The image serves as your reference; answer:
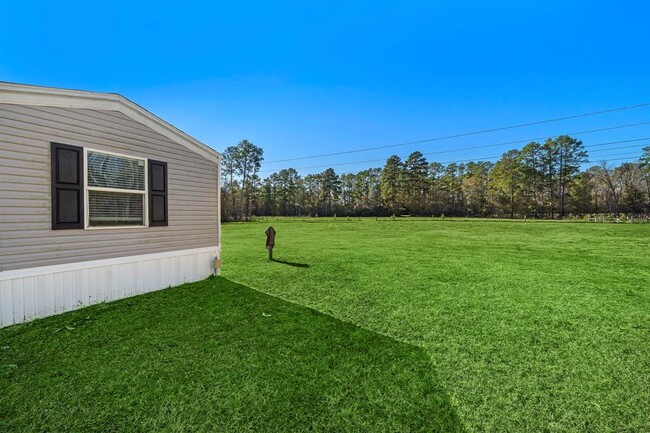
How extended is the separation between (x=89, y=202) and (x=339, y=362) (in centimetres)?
437

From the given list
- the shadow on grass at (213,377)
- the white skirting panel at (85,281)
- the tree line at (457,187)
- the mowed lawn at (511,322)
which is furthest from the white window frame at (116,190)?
the tree line at (457,187)

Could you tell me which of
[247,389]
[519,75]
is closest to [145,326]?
[247,389]

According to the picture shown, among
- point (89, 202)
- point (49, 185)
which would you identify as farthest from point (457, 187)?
point (49, 185)

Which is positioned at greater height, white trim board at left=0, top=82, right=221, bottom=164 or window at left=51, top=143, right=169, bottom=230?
white trim board at left=0, top=82, right=221, bottom=164

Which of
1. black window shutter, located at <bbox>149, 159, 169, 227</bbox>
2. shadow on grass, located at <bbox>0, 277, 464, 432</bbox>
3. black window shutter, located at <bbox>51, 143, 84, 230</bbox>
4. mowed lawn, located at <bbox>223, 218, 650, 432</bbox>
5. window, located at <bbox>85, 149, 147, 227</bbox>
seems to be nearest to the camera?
shadow on grass, located at <bbox>0, 277, 464, 432</bbox>

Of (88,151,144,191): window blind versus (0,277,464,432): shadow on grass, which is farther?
(88,151,144,191): window blind

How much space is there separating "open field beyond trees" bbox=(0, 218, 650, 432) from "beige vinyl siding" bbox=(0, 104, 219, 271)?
883 millimetres

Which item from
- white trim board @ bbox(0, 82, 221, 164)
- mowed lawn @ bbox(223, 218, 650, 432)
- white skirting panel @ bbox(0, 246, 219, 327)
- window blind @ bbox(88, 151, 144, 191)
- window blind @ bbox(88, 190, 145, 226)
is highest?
white trim board @ bbox(0, 82, 221, 164)

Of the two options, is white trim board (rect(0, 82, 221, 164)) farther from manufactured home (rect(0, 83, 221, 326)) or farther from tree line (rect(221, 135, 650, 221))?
tree line (rect(221, 135, 650, 221))

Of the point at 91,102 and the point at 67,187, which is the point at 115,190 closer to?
the point at 67,187

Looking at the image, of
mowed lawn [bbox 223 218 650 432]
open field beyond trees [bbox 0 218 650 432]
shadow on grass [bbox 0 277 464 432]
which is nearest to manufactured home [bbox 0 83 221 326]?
open field beyond trees [bbox 0 218 650 432]

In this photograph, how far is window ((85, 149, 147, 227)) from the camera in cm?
432

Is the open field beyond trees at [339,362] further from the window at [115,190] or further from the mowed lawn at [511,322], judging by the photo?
the window at [115,190]

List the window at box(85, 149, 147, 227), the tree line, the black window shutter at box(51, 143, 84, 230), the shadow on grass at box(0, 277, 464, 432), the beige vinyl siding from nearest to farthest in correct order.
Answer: the shadow on grass at box(0, 277, 464, 432) < the beige vinyl siding < the black window shutter at box(51, 143, 84, 230) < the window at box(85, 149, 147, 227) < the tree line
